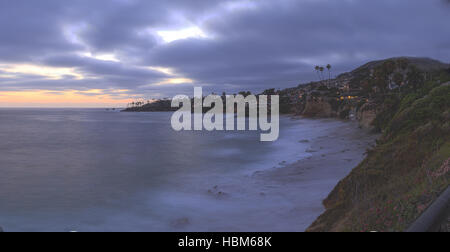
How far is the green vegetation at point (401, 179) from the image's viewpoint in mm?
5652

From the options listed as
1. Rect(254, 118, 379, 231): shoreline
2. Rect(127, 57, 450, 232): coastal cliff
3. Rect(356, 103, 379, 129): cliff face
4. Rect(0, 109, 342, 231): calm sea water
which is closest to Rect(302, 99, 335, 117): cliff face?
Rect(356, 103, 379, 129): cliff face

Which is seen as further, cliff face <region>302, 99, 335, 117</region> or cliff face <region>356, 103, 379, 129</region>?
cliff face <region>302, 99, 335, 117</region>

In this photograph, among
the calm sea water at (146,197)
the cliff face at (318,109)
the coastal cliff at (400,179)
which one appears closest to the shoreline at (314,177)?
the calm sea water at (146,197)

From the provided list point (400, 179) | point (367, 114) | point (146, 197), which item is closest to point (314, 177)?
point (400, 179)

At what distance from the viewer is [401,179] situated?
7773 millimetres

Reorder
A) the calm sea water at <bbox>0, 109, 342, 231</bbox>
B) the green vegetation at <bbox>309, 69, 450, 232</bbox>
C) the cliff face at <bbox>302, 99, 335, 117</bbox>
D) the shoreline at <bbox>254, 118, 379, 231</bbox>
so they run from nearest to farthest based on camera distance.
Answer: the green vegetation at <bbox>309, 69, 450, 232</bbox> → the shoreline at <bbox>254, 118, 379, 231</bbox> → the calm sea water at <bbox>0, 109, 342, 231</bbox> → the cliff face at <bbox>302, 99, 335, 117</bbox>

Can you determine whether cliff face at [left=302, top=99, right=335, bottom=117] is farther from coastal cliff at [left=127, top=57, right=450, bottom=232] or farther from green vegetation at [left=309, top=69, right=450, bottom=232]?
green vegetation at [left=309, top=69, right=450, bottom=232]

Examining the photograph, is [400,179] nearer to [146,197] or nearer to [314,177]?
[314,177]

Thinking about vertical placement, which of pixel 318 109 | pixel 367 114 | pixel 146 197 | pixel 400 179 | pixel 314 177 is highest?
pixel 318 109

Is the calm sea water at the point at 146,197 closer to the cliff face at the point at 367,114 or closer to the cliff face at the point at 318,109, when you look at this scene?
the cliff face at the point at 367,114

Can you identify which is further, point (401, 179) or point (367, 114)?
point (367, 114)

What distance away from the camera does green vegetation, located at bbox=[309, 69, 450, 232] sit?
18.5 ft
